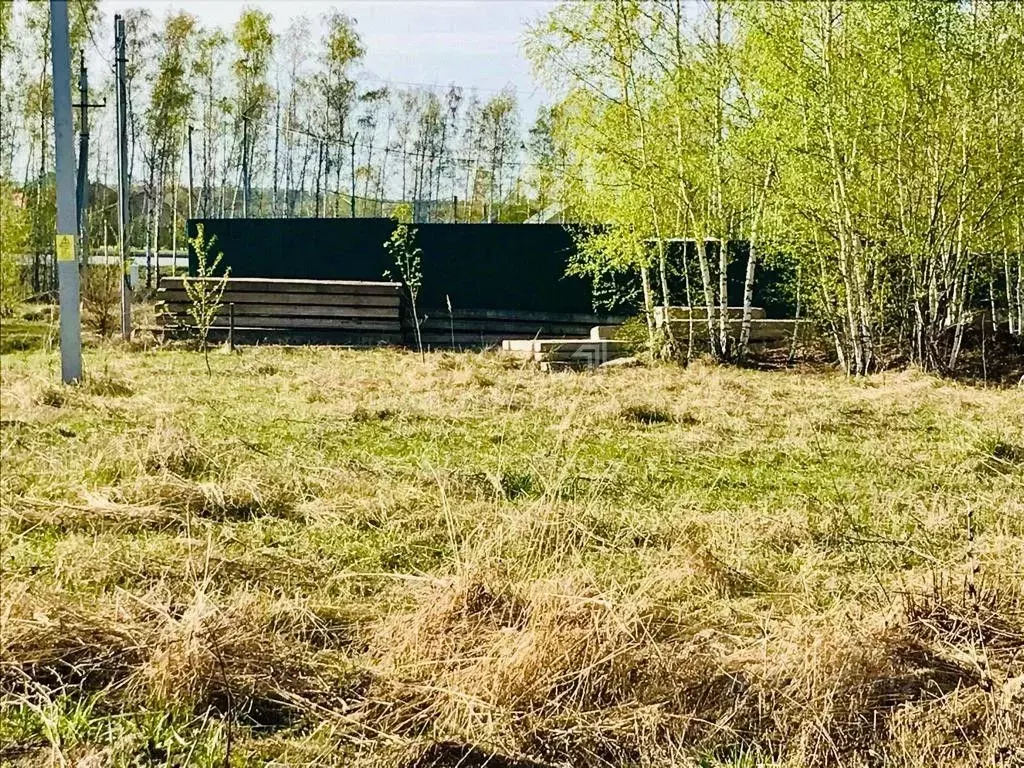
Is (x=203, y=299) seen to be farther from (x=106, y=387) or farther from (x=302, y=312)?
(x=106, y=387)

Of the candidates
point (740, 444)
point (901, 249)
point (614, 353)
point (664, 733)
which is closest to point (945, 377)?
point (901, 249)

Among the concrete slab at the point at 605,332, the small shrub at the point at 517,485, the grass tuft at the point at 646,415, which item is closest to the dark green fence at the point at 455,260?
the concrete slab at the point at 605,332

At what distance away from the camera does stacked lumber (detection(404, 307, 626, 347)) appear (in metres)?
16.5

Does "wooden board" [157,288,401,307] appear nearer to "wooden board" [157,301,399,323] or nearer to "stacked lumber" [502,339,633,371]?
"wooden board" [157,301,399,323]

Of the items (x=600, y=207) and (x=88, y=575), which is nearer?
(x=88, y=575)

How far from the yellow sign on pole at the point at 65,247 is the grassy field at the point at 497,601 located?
29.2 inches

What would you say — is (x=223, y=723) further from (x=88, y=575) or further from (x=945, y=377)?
(x=945, y=377)

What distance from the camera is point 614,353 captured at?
1388cm

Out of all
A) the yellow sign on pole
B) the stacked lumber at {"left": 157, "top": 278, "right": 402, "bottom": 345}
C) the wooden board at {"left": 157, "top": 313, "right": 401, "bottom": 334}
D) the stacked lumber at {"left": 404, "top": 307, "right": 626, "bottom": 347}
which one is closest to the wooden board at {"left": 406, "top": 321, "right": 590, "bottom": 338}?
the stacked lumber at {"left": 404, "top": 307, "right": 626, "bottom": 347}

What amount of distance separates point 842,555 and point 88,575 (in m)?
2.70

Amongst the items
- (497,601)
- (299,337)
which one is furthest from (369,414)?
(299,337)

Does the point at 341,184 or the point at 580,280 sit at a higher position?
the point at 341,184

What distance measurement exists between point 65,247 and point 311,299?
8.96 meters

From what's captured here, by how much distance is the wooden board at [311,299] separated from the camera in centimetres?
A: 1545
